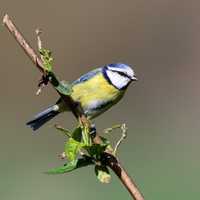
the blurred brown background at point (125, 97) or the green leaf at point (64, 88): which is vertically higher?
the blurred brown background at point (125, 97)

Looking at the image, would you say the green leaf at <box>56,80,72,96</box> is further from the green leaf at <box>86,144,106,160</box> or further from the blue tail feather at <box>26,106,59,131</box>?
the blue tail feather at <box>26,106,59,131</box>

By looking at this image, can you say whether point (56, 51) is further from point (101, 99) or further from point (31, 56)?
point (31, 56)

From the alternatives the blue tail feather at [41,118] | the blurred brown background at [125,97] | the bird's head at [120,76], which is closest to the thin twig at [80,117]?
the blue tail feather at [41,118]

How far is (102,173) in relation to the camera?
52.2 inches

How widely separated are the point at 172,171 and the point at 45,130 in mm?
1726

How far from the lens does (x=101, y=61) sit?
377 inches

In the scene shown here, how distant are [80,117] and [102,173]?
93 millimetres

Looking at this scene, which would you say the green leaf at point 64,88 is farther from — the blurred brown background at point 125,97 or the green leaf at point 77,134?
the blurred brown background at point 125,97

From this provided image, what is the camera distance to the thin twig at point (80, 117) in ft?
4.02

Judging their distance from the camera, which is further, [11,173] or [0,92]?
[0,92]

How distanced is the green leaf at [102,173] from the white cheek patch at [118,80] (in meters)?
2.09

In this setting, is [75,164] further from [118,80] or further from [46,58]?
[118,80]

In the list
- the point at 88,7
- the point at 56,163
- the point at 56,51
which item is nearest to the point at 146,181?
the point at 56,163

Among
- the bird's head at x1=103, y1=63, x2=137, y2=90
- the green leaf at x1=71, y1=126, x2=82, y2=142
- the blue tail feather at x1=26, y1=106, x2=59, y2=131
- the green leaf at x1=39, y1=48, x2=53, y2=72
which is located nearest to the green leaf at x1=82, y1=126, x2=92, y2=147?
the green leaf at x1=71, y1=126, x2=82, y2=142
